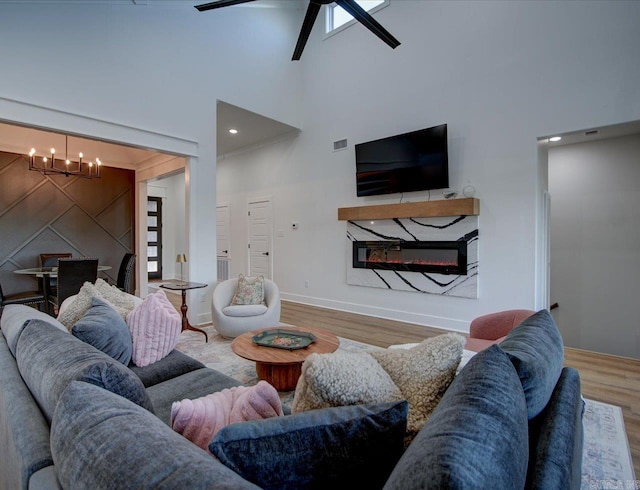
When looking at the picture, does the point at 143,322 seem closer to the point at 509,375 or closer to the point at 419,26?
the point at 509,375

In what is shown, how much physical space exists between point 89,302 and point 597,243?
19.7 feet

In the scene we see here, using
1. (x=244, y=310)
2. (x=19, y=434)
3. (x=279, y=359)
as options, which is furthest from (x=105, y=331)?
(x=244, y=310)

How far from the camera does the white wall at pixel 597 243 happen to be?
444 centimetres

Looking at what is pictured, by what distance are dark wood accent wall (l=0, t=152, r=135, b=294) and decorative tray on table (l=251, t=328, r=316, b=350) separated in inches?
191

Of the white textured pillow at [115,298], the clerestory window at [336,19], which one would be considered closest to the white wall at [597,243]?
the clerestory window at [336,19]

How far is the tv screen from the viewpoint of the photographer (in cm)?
457

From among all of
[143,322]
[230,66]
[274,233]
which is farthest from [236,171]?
[143,322]

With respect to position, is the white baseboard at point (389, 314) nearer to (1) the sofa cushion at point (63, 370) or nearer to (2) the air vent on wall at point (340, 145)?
(2) the air vent on wall at point (340, 145)

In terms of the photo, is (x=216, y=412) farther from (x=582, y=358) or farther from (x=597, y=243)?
(x=597, y=243)

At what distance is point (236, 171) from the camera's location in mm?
7867

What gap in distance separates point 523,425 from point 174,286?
3973 millimetres

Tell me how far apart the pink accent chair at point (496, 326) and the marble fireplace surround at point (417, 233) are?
1702mm

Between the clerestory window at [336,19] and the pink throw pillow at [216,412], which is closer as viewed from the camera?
the pink throw pillow at [216,412]

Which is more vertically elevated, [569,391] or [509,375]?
[509,375]
